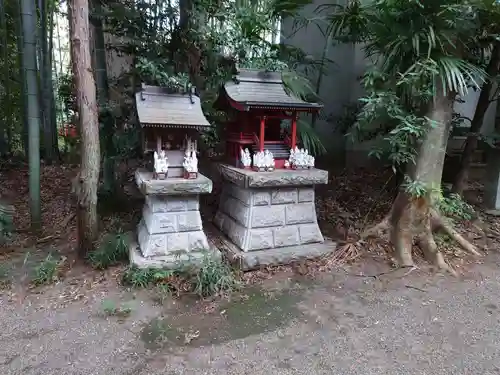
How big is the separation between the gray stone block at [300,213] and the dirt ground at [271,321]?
480 millimetres

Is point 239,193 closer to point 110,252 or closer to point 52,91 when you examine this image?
point 110,252

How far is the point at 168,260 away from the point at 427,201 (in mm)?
2679

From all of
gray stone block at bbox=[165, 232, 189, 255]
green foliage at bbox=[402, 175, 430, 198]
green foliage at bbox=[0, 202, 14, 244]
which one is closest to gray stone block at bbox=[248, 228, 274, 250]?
gray stone block at bbox=[165, 232, 189, 255]

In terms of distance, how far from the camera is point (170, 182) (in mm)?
3461

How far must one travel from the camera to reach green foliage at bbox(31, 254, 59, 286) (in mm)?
3361

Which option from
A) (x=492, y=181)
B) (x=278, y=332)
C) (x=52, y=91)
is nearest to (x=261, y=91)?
(x=278, y=332)

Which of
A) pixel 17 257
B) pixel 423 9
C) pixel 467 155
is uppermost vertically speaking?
pixel 423 9

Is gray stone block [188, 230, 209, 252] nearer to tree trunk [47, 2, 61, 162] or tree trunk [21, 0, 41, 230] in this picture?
tree trunk [21, 0, 41, 230]

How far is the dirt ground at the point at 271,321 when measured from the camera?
7.70 ft

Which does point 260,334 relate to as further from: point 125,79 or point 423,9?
point 125,79

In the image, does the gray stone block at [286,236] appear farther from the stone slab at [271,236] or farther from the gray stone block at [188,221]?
the gray stone block at [188,221]

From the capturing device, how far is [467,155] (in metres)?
4.96

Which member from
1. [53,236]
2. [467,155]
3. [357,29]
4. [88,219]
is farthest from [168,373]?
[467,155]

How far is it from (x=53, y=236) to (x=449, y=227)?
4.50 meters
